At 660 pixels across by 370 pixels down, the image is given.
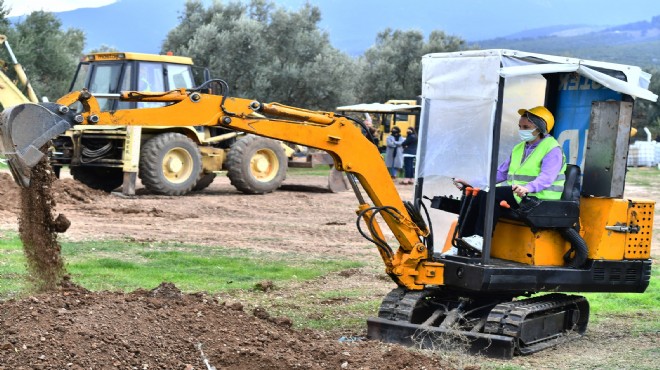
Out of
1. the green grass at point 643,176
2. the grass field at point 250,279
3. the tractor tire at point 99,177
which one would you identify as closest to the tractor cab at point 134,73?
the tractor tire at point 99,177

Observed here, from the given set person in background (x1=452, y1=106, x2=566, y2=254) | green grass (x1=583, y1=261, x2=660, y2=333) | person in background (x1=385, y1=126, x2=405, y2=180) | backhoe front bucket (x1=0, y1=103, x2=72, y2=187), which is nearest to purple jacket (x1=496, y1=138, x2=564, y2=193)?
person in background (x1=452, y1=106, x2=566, y2=254)

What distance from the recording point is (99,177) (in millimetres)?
22297

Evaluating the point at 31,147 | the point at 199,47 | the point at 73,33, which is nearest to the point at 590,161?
the point at 31,147

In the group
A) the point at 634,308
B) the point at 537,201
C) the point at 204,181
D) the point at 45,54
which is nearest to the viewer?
the point at 537,201

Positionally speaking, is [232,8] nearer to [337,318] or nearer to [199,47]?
[199,47]

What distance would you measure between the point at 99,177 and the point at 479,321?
14794 millimetres

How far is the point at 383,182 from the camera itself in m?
9.09

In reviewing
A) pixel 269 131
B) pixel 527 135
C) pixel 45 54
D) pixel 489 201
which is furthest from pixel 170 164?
pixel 45 54

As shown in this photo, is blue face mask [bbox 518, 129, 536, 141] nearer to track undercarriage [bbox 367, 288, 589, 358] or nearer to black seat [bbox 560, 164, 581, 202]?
black seat [bbox 560, 164, 581, 202]

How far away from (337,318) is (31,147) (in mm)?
3580

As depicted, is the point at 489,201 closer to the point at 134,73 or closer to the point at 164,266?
the point at 164,266

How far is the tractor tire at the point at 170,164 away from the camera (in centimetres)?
2089

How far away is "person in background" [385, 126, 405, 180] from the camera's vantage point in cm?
2991

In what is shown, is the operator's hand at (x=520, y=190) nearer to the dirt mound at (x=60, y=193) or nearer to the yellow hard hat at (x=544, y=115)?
the yellow hard hat at (x=544, y=115)
